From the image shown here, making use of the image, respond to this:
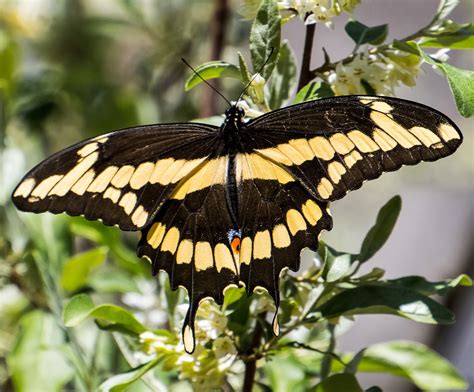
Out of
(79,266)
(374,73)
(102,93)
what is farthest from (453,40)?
(102,93)

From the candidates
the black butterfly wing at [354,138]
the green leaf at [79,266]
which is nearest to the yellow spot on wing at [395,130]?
the black butterfly wing at [354,138]

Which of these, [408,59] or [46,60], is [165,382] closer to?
[408,59]

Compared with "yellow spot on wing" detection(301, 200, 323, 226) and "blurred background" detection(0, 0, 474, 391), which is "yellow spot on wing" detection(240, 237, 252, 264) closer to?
"yellow spot on wing" detection(301, 200, 323, 226)

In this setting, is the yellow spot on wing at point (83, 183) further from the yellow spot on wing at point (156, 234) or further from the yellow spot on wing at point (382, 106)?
the yellow spot on wing at point (382, 106)

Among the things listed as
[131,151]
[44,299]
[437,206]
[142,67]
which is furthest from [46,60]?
[437,206]

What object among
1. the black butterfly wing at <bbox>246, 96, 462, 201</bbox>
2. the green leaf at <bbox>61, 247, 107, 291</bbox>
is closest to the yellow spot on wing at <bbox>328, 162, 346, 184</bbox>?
the black butterfly wing at <bbox>246, 96, 462, 201</bbox>
